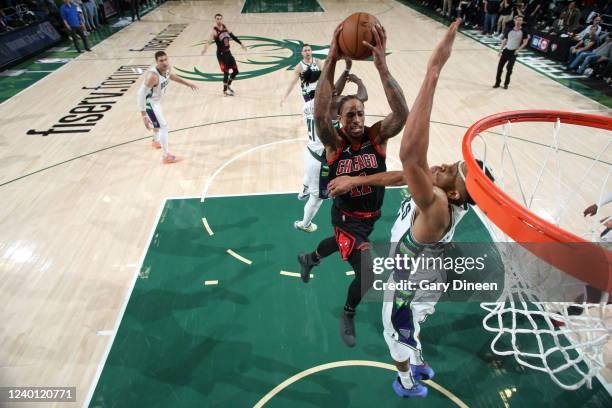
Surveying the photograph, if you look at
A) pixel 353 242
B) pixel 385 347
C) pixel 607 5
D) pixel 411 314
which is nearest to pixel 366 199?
pixel 353 242

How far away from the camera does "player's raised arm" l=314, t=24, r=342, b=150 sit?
114 inches

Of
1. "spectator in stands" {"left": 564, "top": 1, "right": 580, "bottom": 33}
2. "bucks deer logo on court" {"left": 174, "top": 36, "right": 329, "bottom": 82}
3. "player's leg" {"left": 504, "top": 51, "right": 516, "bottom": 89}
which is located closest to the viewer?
"player's leg" {"left": 504, "top": 51, "right": 516, "bottom": 89}

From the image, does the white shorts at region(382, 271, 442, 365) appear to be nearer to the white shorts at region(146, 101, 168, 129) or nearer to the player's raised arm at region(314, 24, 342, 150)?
the player's raised arm at region(314, 24, 342, 150)

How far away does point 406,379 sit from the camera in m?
3.13

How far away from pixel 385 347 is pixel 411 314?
0.91 m

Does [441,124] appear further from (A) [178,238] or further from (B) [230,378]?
(B) [230,378]

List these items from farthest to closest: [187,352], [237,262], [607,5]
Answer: [607,5] < [237,262] < [187,352]

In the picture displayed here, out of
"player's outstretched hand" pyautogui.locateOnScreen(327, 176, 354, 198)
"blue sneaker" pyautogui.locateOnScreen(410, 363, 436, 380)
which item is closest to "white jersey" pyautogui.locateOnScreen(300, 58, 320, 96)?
"player's outstretched hand" pyautogui.locateOnScreen(327, 176, 354, 198)

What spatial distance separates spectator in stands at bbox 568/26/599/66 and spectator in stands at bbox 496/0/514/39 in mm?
3266

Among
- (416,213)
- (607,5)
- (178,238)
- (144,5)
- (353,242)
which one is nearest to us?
(416,213)

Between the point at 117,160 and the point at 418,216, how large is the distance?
6.00m

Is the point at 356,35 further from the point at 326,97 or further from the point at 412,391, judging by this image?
the point at 412,391

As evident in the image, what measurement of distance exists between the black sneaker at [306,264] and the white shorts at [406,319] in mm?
1265

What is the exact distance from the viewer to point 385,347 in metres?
3.58
